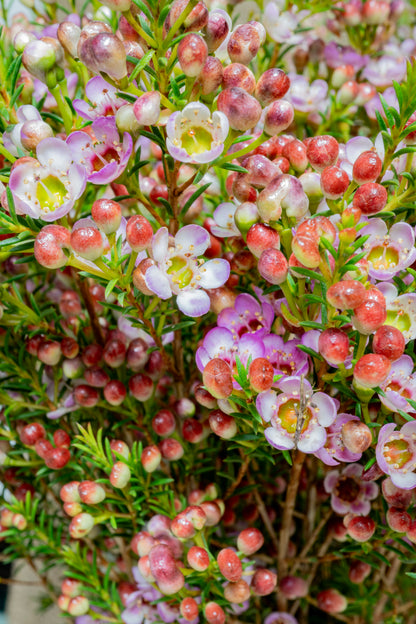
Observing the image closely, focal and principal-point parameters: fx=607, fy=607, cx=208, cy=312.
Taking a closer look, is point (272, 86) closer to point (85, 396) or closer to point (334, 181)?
point (334, 181)

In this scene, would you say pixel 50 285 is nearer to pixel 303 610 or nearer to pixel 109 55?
pixel 109 55

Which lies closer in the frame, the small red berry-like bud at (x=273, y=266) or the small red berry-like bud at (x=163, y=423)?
the small red berry-like bud at (x=273, y=266)

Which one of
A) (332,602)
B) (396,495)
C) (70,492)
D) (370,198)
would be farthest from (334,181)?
(332,602)

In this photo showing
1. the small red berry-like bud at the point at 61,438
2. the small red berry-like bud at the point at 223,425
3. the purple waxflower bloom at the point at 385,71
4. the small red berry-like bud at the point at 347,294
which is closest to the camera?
the small red berry-like bud at the point at 347,294

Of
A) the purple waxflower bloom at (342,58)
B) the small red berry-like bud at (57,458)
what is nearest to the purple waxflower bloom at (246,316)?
the small red berry-like bud at (57,458)

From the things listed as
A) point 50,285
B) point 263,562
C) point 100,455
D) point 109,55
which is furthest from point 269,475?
point 109,55

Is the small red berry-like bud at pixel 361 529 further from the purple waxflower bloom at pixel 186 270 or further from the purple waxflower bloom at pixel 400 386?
the purple waxflower bloom at pixel 186 270
